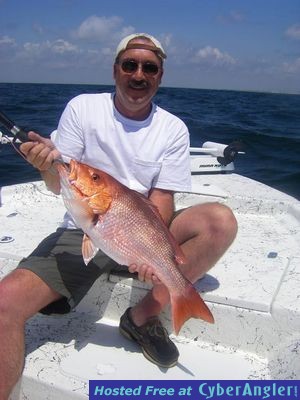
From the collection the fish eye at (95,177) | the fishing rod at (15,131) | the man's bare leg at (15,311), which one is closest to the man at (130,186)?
the man's bare leg at (15,311)

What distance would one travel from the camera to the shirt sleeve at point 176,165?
2.86m

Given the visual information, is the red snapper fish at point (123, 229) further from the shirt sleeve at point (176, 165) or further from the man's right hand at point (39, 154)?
the shirt sleeve at point (176, 165)

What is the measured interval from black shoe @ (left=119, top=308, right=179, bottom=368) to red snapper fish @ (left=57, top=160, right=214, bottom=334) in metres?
0.41

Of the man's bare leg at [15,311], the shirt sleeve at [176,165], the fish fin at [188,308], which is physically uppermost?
the shirt sleeve at [176,165]

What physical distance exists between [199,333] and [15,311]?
1088mm

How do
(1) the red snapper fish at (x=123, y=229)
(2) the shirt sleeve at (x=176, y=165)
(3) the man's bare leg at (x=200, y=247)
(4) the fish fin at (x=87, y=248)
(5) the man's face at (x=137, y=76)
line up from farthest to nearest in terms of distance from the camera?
(2) the shirt sleeve at (x=176, y=165) → (5) the man's face at (x=137, y=76) → (3) the man's bare leg at (x=200, y=247) → (4) the fish fin at (x=87, y=248) → (1) the red snapper fish at (x=123, y=229)

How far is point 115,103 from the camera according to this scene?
295 centimetres

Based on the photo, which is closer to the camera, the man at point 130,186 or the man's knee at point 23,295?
the man's knee at point 23,295

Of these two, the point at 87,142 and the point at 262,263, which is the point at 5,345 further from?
the point at 262,263

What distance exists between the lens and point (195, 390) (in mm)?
2242

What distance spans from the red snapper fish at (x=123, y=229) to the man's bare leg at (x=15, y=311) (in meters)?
0.42

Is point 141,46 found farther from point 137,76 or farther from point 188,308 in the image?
point 188,308

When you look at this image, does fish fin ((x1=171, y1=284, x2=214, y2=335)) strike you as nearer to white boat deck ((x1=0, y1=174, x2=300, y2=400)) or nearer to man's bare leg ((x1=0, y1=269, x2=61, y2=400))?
white boat deck ((x1=0, y1=174, x2=300, y2=400))

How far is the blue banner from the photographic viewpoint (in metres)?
2.19
